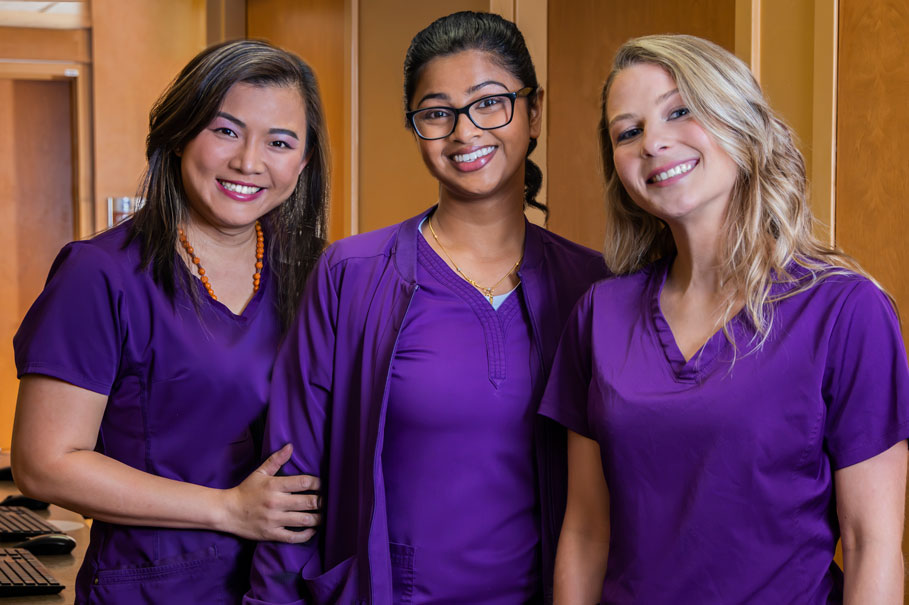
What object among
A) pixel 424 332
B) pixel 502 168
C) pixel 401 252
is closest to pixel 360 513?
pixel 424 332

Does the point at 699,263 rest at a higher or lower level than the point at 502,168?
lower

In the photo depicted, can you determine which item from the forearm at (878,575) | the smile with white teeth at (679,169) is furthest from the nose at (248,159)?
the forearm at (878,575)

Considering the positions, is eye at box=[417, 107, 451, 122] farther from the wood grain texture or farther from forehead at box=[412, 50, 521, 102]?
the wood grain texture

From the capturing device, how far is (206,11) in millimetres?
6137

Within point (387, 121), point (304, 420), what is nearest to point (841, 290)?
point (304, 420)

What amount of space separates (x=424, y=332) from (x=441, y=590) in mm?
425

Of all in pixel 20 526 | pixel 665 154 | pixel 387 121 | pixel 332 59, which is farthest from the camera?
pixel 332 59

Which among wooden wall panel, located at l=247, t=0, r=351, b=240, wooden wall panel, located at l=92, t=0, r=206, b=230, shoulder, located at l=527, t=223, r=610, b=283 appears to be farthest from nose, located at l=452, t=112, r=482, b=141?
wooden wall panel, located at l=92, t=0, r=206, b=230

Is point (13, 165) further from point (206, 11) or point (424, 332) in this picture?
point (424, 332)

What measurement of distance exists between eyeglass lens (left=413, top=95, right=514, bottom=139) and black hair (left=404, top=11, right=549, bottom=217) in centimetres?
7

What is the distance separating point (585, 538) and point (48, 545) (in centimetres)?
138

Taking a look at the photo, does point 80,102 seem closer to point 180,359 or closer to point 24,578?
point 24,578

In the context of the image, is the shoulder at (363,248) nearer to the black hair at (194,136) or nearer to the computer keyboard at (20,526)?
the black hair at (194,136)

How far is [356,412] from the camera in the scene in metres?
1.70
